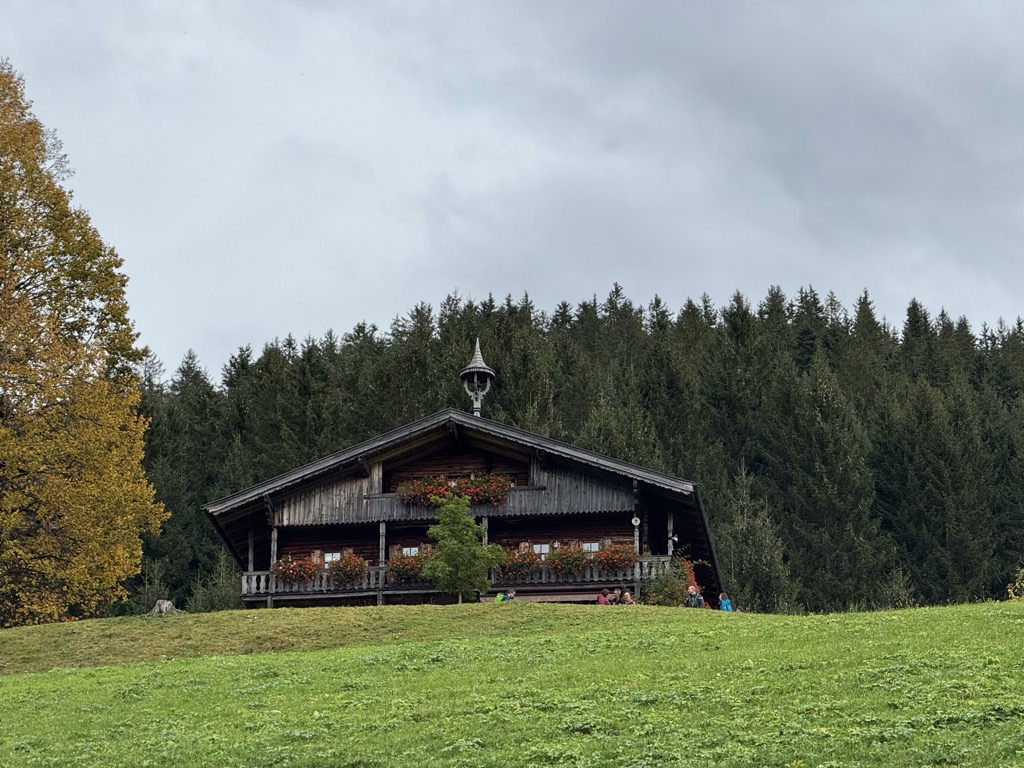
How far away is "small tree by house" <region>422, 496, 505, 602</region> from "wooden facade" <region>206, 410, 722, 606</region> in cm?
397

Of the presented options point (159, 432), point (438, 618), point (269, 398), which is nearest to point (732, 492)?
point (269, 398)

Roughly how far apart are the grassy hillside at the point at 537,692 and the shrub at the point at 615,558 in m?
9.60

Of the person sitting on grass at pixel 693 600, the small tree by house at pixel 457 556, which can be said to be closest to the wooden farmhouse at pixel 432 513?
the person sitting on grass at pixel 693 600

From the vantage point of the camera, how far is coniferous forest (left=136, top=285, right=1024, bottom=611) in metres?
60.3

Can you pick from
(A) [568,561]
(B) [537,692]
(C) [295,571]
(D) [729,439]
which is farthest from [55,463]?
(D) [729,439]

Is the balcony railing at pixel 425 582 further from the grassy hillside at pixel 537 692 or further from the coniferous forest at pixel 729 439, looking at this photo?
the coniferous forest at pixel 729 439

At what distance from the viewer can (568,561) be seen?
39.5 metres

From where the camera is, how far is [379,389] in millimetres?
68812

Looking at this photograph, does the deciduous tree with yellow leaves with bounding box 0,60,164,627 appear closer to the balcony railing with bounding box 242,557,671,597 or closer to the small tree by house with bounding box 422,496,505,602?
the balcony railing with bounding box 242,557,671,597

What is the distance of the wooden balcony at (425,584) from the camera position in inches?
1551

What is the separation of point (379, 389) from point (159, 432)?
11600mm

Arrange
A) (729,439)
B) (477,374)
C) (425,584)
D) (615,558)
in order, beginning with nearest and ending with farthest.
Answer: (615,558)
(425,584)
(477,374)
(729,439)

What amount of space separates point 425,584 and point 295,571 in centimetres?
421

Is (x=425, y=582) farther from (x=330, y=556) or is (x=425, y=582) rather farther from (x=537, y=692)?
(x=537, y=692)
